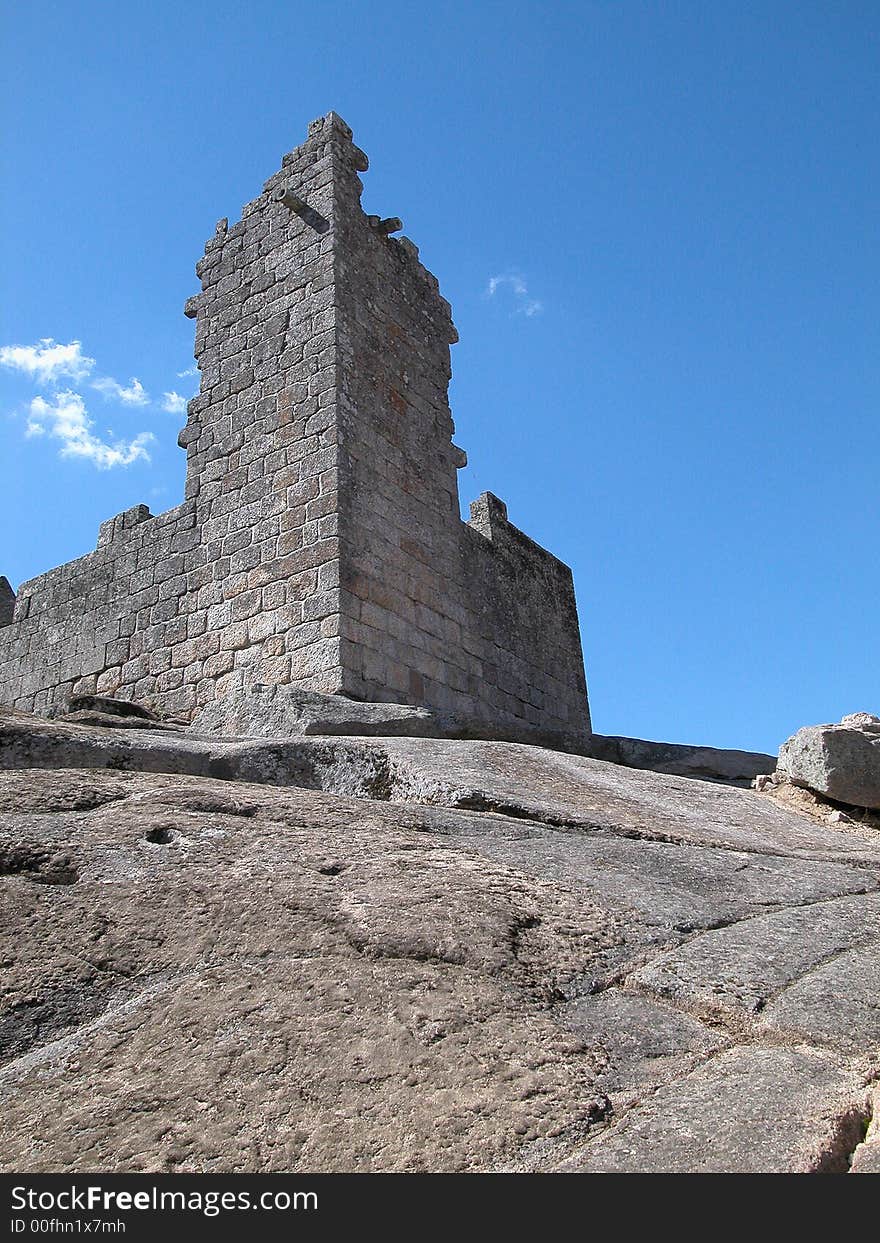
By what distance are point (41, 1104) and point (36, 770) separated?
132 cm

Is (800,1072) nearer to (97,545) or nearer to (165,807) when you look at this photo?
(165,807)

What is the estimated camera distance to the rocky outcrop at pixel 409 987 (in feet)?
5.78

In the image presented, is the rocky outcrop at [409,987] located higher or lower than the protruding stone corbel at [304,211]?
lower

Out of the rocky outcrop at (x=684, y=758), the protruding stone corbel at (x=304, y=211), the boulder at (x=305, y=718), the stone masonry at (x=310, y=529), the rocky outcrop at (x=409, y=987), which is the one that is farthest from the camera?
the protruding stone corbel at (x=304, y=211)

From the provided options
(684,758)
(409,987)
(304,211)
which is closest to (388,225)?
(304,211)

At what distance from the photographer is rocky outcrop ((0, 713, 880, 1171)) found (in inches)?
69.4

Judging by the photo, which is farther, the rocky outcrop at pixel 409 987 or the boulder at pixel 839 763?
the boulder at pixel 839 763

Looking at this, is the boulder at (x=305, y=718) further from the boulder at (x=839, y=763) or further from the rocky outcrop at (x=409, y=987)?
the boulder at (x=839, y=763)

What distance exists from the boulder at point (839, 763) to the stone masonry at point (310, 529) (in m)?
2.78

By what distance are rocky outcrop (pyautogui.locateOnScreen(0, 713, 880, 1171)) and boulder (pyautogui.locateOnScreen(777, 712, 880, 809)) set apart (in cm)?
89

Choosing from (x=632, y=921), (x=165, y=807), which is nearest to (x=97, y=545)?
(x=165, y=807)

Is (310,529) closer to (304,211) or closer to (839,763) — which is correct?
(304,211)

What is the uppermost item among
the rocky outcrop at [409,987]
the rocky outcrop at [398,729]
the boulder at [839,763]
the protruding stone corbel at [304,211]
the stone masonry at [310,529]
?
the protruding stone corbel at [304,211]

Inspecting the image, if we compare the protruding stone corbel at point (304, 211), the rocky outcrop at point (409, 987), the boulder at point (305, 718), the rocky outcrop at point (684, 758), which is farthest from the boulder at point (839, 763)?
the protruding stone corbel at point (304, 211)
